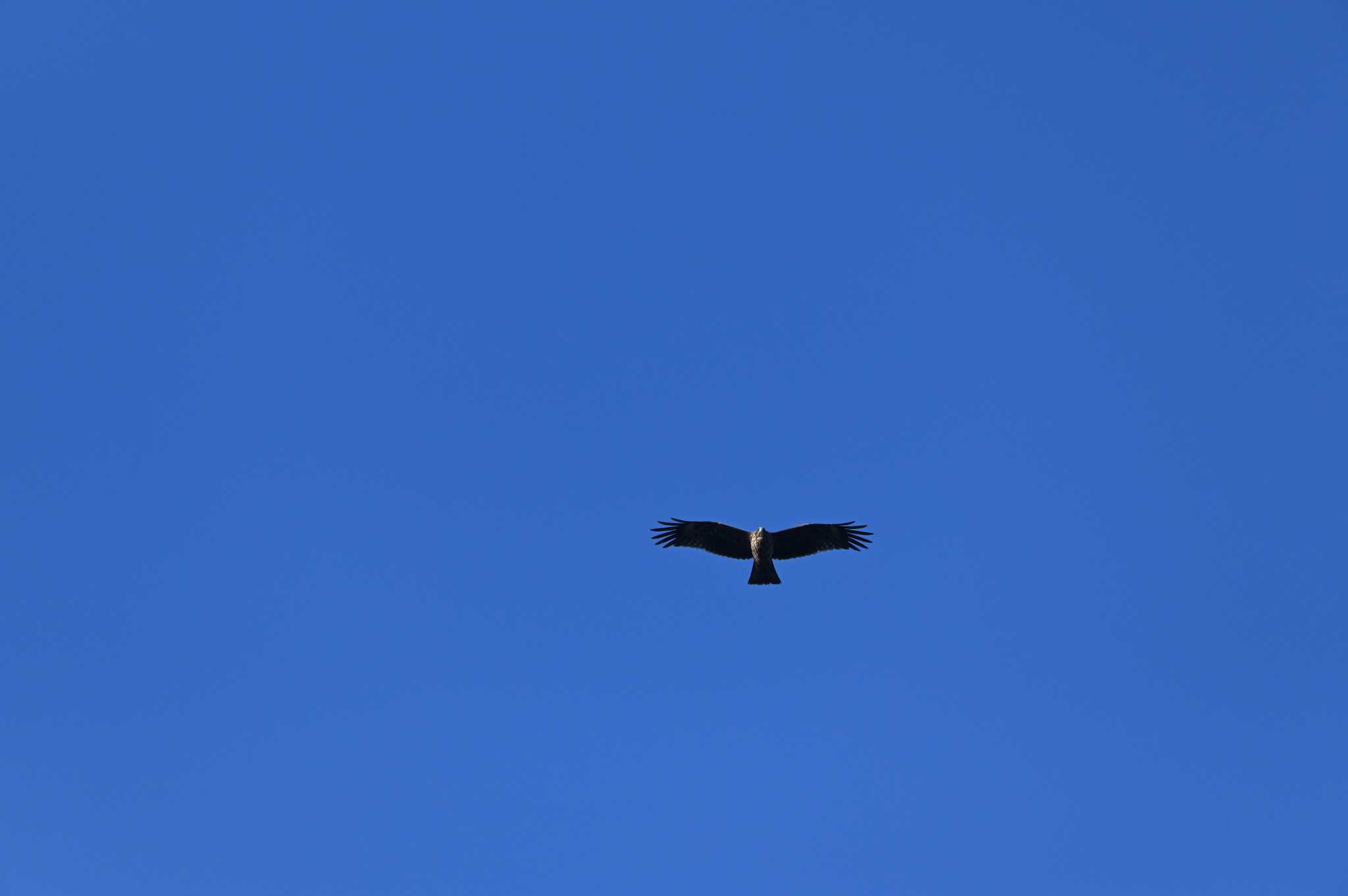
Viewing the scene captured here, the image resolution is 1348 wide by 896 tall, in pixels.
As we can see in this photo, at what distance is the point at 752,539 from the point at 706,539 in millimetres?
1549

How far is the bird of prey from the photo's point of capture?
95.9ft

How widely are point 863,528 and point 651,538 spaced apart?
5479mm

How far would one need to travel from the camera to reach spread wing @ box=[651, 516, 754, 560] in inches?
1161

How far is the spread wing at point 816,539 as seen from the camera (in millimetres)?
29219

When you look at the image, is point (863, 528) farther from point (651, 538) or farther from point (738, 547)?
point (651, 538)

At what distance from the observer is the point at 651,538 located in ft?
96.7

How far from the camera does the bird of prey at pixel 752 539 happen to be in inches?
1151

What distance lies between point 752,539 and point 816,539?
1.87 metres

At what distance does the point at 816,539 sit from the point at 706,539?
9.38ft

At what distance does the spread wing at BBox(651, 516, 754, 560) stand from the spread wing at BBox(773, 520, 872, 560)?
84 cm

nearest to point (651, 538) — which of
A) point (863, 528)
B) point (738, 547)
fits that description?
point (738, 547)

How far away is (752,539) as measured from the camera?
2869cm

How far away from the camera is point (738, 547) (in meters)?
29.5

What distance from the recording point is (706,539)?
29.7 meters
